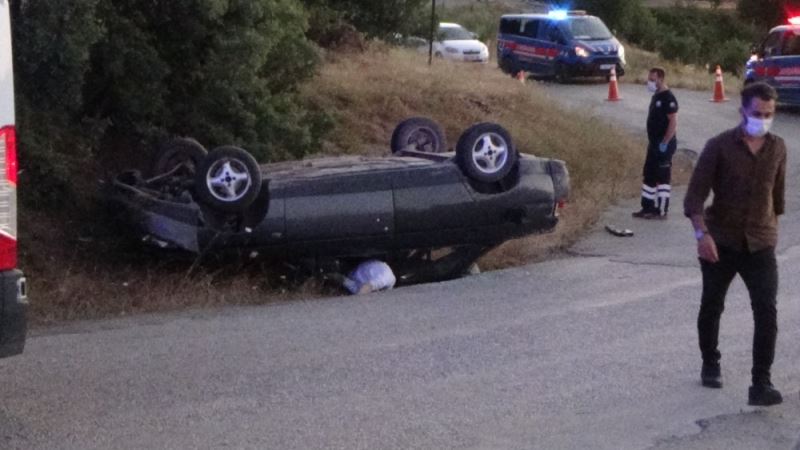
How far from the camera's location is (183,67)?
13367 millimetres

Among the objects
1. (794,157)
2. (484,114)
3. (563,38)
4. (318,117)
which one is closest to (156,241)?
(318,117)

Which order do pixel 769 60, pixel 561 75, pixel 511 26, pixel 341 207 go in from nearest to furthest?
pixel 341 207 < pixel 769 60 < pixel 561 75 < pixel 511 26

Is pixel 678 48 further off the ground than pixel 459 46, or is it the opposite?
pixel 459 46

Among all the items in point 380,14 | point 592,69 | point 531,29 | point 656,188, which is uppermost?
point 380,14

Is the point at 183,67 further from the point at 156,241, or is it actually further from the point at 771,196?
the point at 771,196

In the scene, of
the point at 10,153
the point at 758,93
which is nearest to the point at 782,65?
the point at 758,93

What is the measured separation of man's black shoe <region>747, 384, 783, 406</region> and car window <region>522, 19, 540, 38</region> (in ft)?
101

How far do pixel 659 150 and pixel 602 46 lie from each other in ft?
66.9

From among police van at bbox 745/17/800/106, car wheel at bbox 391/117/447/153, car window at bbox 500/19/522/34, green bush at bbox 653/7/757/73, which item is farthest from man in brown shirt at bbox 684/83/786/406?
green bush at bbox 653/7/757/73

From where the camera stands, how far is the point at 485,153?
1195cm

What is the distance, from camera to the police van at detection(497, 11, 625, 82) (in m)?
36.1

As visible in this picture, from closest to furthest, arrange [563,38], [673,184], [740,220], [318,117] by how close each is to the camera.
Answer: [740,220] < [318,117] < [673,184] < [563,38]

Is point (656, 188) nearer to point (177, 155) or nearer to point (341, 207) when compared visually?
point (341, 207)

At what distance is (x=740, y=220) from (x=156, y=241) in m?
5.17
